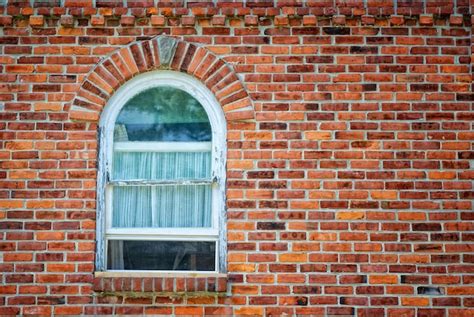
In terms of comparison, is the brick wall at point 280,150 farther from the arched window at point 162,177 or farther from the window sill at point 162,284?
the arched window at point 162,177

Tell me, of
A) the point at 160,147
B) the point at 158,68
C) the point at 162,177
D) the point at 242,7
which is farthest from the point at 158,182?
the point at 242,7

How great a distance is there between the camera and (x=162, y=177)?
506 cm

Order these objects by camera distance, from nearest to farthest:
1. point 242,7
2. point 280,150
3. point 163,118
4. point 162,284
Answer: point 162,284 < point 280,150 < point 242,7 < point 163,118

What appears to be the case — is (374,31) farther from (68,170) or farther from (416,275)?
(68,170)

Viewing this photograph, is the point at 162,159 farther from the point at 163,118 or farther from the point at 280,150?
the point at 280,150

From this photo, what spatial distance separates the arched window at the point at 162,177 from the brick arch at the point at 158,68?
101 millimetres

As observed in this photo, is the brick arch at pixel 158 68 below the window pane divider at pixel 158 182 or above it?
above

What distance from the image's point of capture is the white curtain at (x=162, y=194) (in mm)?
5023

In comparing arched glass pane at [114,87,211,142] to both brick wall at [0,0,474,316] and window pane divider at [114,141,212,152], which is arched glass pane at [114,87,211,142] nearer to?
window pane divider at [114,141,212,152]

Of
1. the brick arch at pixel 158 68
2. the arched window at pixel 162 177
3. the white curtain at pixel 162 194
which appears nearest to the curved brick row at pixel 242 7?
the brick arch at pixel 158 68

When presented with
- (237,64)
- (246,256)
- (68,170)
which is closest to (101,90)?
(68,170)

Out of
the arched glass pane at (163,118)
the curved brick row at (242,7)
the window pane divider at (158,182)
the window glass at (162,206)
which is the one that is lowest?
the window glass at (162,206)

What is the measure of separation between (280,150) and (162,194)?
1.07 m

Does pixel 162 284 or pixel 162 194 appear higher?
pixel 162 194
